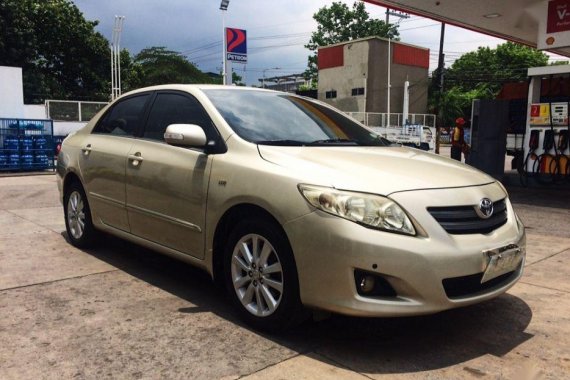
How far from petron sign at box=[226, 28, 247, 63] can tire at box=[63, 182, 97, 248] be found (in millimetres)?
8319

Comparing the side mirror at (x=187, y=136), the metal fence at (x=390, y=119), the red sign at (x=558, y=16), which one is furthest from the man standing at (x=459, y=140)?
the metal fence at (x=390, y=119)

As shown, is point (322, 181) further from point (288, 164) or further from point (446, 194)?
point (446, 194)

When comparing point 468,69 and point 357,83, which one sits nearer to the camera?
point 357,83

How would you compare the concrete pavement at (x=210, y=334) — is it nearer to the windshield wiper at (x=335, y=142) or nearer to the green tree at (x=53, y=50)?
the windshield wiper at (x=335, y=142)

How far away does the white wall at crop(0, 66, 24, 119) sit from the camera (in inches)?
743

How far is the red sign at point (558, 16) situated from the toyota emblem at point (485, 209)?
953cm

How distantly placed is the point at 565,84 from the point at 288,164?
8.57m

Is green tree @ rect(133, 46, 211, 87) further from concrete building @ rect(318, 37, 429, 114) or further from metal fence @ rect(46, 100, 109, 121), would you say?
metal fence @ rect(46, 100, 109, 121)

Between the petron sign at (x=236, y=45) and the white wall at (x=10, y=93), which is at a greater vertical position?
the petron sign at (x=236, y=45)

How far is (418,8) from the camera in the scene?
13242 mm

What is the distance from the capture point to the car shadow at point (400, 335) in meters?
3.05

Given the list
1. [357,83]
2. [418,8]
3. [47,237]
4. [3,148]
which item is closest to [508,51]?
[357,83]

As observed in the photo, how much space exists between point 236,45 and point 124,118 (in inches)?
345

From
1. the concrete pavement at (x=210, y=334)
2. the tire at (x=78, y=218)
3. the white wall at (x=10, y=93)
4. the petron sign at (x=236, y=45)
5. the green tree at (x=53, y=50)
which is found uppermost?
the green tree at (x=53, y=50)
